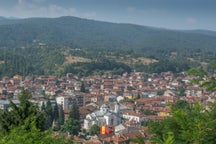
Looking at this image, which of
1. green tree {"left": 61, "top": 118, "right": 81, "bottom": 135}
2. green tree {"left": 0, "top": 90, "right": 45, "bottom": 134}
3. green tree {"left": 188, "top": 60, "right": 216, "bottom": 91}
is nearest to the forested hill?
green tree {"left": 61, "top": 118, "right": 81, "bottom": 135}

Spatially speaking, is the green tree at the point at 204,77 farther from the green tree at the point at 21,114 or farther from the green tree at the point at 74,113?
the green tree at the point at 74,113

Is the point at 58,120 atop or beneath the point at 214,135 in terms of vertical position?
beneath

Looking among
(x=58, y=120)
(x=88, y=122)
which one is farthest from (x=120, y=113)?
(x=58, y=120)

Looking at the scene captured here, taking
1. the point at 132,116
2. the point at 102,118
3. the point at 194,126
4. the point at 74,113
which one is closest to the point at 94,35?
the point at 132,116

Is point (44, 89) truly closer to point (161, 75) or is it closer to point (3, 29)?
point (161, 75)

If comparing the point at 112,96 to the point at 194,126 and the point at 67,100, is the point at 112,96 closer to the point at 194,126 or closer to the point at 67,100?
A: the point at 67,100

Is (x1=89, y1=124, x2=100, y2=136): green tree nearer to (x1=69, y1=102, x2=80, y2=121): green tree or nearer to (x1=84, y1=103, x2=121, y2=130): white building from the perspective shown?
(x1=84, y1=103, x2=121, y2=130): white building

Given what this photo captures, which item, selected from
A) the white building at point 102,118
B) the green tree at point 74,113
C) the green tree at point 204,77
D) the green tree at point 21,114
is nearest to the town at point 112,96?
the white building at point 102,118
